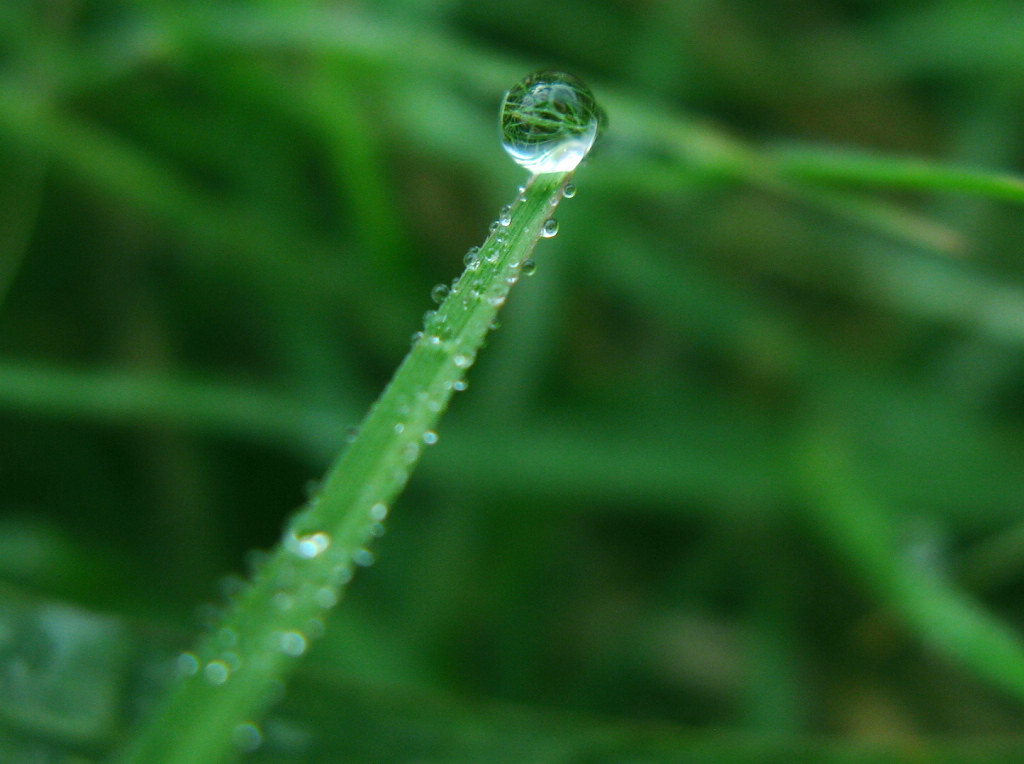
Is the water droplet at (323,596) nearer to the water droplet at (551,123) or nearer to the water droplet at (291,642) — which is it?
the water droplet at (291,642)

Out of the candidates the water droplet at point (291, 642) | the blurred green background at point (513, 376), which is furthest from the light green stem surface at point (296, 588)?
the blurred green background at point (513, 376)

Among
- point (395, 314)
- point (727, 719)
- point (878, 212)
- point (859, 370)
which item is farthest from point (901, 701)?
point (395, 314)

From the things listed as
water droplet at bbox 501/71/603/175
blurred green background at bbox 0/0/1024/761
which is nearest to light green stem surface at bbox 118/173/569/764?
water droplet at bbox 501/71/603/175

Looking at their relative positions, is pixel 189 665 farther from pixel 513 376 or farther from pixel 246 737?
pixel 513 376

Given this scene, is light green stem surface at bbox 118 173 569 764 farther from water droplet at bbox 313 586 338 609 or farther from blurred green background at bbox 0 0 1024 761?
blurred green background at bbox 0 0 1024 761

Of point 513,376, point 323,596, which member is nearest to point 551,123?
point 323,596

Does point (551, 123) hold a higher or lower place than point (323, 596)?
higher

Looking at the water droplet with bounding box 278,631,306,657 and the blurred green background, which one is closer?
the water droplet with bounding box 278,631,306,657
